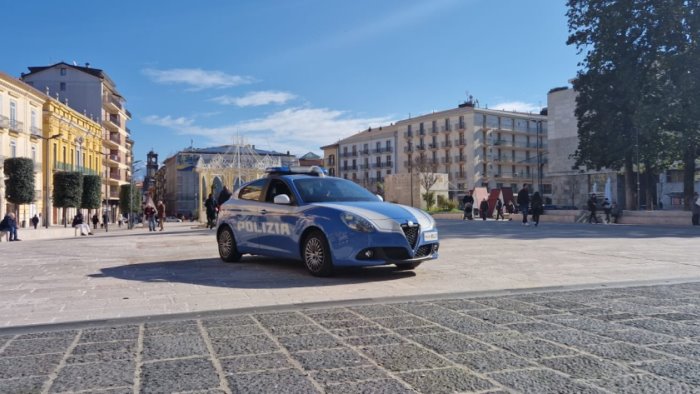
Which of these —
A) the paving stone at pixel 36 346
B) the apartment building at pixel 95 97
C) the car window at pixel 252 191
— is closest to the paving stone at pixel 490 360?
the paving stone at pixel 36 346

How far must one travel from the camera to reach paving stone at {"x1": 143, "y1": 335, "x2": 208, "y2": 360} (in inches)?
138

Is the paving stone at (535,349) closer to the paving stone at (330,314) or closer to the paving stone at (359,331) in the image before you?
the paving stone at (359,331)

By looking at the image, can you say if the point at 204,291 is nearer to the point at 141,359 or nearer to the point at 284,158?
the point at 141,359

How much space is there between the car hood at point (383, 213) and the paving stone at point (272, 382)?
3.91m

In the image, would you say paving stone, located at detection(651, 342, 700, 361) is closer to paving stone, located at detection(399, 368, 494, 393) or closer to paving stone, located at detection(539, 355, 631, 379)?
paving stone, located at detection(539, 355, 631, 379)

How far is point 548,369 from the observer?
124 inches

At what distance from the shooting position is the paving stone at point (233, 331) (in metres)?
4.04

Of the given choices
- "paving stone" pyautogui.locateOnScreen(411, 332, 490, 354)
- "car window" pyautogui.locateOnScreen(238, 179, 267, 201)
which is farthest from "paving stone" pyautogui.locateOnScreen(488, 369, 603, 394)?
"car window" pyautogui.locateOnScreen(238, 179, 267, 201)

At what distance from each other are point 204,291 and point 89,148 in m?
65.0

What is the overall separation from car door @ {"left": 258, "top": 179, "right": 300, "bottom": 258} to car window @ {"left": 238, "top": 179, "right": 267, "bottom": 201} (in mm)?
237

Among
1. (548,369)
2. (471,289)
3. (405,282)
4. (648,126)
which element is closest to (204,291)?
(405,282)

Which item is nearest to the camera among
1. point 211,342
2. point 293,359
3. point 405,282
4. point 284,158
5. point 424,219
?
point 293,359

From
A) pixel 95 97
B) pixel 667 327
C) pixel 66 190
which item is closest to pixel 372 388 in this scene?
pixel 667 327

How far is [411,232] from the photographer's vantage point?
280 inches
